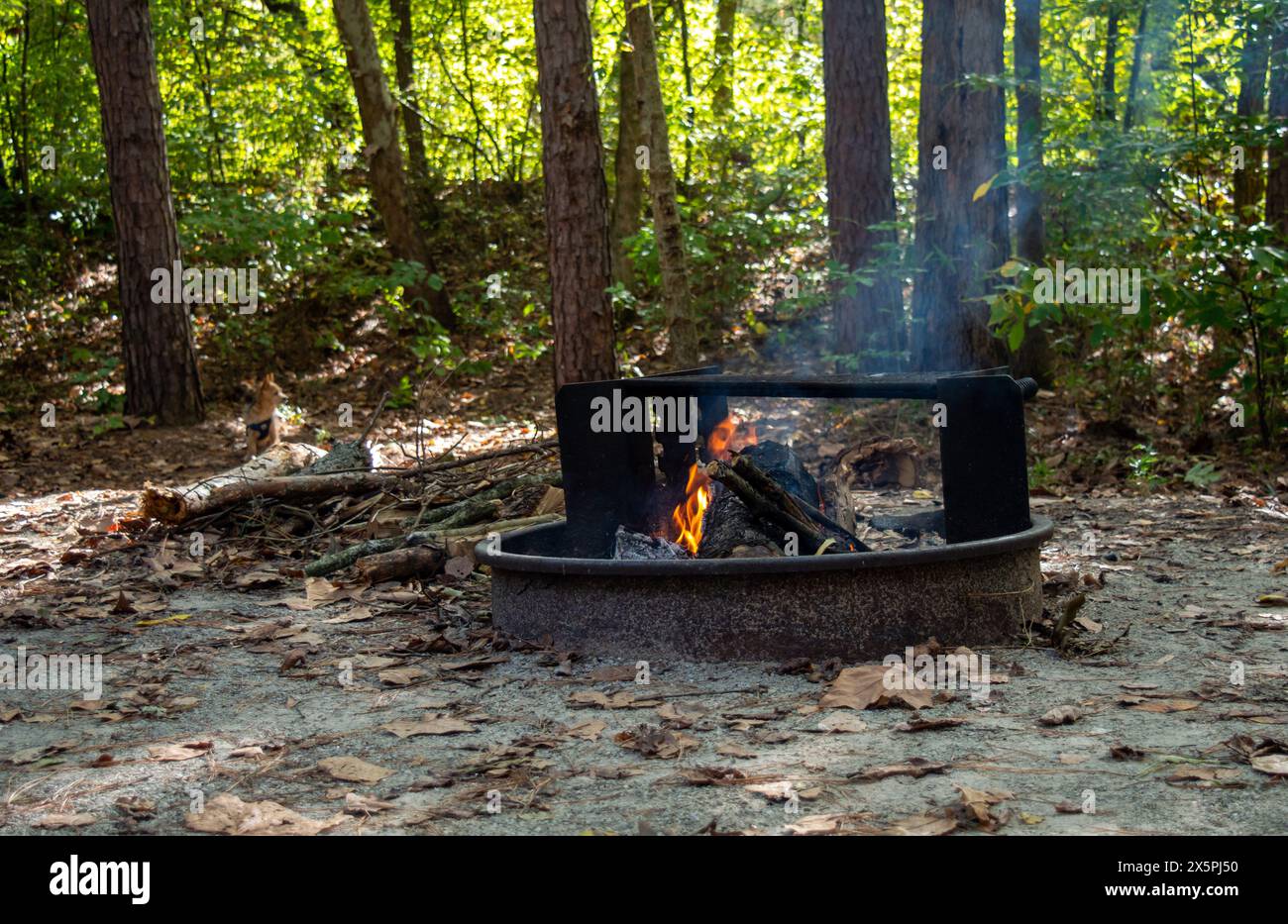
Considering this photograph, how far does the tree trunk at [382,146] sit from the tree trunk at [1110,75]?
8120 millimetres

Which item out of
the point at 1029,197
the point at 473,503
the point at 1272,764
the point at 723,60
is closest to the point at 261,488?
the point at 473,503

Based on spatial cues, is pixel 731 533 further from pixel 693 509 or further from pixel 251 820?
pixel 251 820

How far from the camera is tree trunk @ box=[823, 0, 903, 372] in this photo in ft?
39.5

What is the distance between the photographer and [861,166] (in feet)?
40.1

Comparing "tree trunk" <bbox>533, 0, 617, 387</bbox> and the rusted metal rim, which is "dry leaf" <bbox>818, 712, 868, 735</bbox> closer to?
the rusted metal rim

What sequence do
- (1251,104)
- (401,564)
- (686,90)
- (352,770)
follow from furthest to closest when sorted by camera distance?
(686,90), (1251,104), (401,564), (352,770)

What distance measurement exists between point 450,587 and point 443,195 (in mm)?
14046

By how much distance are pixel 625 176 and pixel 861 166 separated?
533 cm

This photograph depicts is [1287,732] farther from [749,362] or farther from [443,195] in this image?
[443,195]

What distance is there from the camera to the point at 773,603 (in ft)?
16.1

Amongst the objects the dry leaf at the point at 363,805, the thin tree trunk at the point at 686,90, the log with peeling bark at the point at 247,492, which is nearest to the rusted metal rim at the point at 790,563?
the dry leaf at the point at 363,805

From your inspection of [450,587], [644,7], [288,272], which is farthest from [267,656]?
[288,272]

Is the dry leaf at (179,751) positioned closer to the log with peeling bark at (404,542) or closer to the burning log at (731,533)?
the burning log at (731,533)

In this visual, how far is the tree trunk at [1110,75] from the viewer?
450 inches
